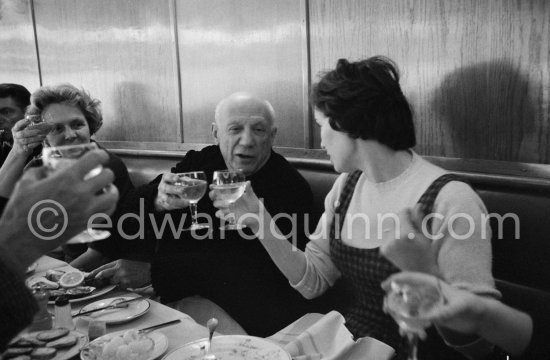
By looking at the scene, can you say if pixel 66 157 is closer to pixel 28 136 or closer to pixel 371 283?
pixel 371 283

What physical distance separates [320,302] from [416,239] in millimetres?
1199

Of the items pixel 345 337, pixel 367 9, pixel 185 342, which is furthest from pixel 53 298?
pixel 367 9

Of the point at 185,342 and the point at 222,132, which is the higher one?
the point at 222,132

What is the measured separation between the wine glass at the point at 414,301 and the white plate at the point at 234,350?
402 mm

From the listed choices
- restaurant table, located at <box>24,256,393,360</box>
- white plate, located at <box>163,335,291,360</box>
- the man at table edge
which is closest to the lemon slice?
restaurant table, located at <box>24,256,393,360</box>

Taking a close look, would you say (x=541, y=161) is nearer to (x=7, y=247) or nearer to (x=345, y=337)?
(x=345, y=337)

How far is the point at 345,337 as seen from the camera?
4.72ft

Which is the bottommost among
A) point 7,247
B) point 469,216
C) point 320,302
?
point 320,302

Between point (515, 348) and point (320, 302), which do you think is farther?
point (320, 302)

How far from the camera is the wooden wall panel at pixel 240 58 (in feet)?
9.26

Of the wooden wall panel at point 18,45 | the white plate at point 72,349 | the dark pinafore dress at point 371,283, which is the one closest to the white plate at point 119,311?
the white plate at point 72,349

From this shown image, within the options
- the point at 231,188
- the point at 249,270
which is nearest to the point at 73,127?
the point at 249,270

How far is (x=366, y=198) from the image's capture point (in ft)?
5.69

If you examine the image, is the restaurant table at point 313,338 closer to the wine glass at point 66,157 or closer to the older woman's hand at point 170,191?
the older woman's hand at point 170,191
